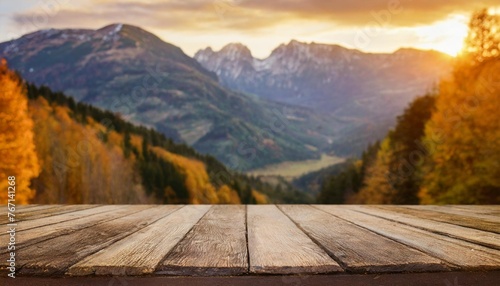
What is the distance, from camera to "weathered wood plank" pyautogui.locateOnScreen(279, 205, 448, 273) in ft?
5.93

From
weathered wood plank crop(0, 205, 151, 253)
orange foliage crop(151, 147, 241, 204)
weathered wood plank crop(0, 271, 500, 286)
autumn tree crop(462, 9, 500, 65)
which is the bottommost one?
orange foliage crop(151, 147, 241, 204)

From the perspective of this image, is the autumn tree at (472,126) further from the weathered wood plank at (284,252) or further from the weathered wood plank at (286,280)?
the weathered wood plank at (286,280)

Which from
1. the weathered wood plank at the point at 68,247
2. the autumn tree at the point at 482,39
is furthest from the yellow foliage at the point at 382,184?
the weathered wood plank at the point at 68,247

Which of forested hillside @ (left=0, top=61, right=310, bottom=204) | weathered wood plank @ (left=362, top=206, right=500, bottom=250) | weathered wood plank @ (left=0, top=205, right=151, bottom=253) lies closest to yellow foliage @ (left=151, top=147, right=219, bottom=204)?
forested hillside @ (left=0, top=61, right=310, bottom=204)

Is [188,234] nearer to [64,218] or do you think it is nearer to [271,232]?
[271,232]

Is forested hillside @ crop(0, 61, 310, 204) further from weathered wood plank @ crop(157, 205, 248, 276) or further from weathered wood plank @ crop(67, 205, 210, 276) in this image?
weathered wood plank @ crop(157, 205, 248, 276)

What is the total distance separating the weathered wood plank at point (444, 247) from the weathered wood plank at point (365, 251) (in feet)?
0.25

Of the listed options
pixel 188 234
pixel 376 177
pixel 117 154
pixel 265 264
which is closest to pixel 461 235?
pixel 265 264

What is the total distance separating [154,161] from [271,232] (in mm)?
87408

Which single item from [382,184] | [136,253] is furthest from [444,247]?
[382,184]

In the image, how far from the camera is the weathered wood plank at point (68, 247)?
5.96ft

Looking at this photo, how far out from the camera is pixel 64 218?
3.47 meters

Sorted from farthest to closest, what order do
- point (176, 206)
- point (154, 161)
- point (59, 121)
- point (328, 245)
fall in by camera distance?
point (154, 161)
point (59, 121)
point (176, 206)
point (328, 245)

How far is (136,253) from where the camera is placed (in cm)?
203
